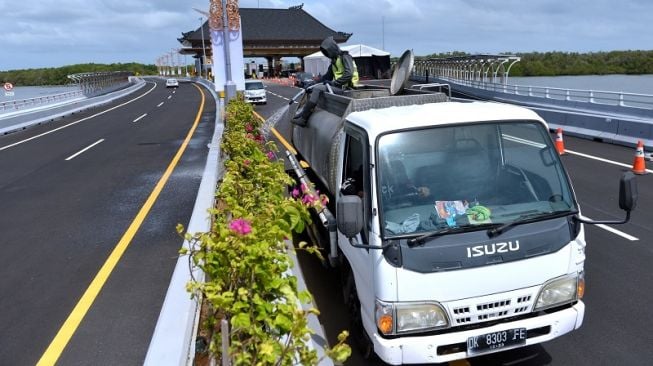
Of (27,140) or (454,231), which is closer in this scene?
(454,231)

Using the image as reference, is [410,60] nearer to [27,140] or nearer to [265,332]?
[265,332]

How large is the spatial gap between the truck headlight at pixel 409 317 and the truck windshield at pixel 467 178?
0.53m

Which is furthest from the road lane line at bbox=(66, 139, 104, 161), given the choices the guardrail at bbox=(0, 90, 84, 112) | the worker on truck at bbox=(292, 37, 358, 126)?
the guardrail at bbox=(0, 90, 84, 112)

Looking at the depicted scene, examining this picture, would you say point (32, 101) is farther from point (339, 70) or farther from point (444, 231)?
point (444, 231)

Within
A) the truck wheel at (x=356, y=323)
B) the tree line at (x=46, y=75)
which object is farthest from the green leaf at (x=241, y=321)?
the tree line at (x=46, y=75)

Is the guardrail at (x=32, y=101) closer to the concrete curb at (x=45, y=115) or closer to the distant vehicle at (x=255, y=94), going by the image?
the concrete curb at (x=45, y=115)

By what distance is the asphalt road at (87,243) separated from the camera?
505 centimetres

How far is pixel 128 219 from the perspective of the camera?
9141mm

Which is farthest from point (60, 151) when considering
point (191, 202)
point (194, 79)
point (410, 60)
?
point (194, 79)

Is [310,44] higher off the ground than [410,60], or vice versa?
[310,44]

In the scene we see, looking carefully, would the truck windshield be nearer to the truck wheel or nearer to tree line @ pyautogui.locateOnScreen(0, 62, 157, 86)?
the truck wheel

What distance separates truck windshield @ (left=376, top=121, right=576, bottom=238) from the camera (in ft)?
13.4

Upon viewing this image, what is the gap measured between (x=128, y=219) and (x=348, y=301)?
18.7ft

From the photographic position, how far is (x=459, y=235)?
3.92 m
